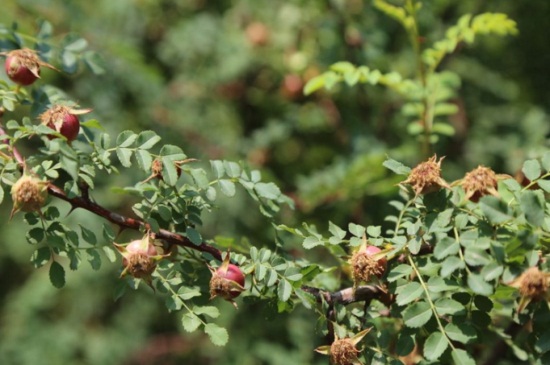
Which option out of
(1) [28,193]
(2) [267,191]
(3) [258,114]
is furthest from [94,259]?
(3) [258,114]

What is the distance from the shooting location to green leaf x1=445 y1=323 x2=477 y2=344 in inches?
38.7

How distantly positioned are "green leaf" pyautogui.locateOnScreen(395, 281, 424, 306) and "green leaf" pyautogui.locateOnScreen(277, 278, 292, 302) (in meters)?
0.16

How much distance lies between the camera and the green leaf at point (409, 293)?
1.00 m

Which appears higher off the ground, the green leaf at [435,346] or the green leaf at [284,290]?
the green leaf at [284,290]

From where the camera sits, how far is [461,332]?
0.99 meters

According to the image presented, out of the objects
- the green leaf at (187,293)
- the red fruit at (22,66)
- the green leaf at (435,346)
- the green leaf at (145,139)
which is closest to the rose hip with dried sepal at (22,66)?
the red fruit at (22,66)

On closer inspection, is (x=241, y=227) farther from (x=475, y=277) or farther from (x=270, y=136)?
(x=475, y=277)

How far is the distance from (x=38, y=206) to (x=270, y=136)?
1.49 metres

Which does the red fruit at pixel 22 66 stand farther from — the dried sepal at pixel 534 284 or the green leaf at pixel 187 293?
the dried sepal at pixel 534 284

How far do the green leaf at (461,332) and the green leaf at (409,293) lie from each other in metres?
0.07

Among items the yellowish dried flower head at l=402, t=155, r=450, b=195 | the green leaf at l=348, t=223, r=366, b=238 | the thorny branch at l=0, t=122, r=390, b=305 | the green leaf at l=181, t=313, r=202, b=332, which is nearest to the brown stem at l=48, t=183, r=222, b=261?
the thorny branch at l=0, t=122, r=390, b=305

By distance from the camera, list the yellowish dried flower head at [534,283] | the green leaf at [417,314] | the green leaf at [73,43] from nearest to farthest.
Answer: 1. the yellowish dried flower head at [534,283]
2. the green leaf at [417,314]
3. the green leaf at [73,43]

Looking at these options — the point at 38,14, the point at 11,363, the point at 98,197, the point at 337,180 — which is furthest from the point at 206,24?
the point at 11,363

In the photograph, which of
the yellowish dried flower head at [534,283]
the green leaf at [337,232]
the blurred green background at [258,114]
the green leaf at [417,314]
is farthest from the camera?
the blurred green background at [258,114]
